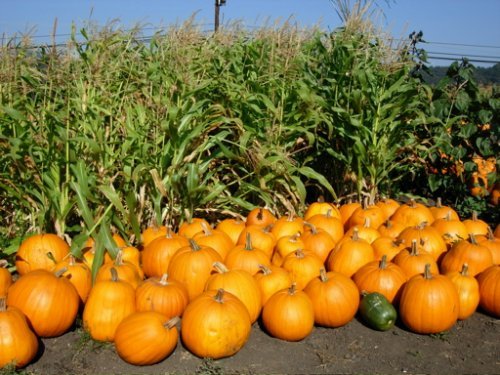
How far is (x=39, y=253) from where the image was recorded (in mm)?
4762

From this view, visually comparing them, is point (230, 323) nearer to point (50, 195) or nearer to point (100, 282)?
point (100, 282)

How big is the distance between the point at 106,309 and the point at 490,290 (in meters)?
2.99

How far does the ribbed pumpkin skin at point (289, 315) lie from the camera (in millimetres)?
4047

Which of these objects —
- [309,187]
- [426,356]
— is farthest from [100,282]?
[309,187]

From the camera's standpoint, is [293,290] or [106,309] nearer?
[106,309]

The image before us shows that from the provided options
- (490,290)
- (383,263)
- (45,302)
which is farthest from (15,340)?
(490,290)

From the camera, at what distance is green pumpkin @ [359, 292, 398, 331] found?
4.22 m

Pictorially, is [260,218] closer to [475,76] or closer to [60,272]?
[60,272]

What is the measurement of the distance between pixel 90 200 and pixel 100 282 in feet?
4.01

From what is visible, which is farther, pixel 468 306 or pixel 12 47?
pixel 12 47

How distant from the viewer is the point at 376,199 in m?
6.91

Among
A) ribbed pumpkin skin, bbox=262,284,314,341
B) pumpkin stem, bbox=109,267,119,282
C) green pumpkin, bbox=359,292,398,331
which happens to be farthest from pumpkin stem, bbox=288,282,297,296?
pumpkin stem, bbox=109,267,119,282

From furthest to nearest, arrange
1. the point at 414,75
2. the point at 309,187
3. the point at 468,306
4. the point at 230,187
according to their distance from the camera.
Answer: the point at 414,75 → the point at 309,187 → the point at 230,187 → the point at 468,306

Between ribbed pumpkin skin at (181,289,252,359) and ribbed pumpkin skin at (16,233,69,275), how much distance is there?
1527mm
